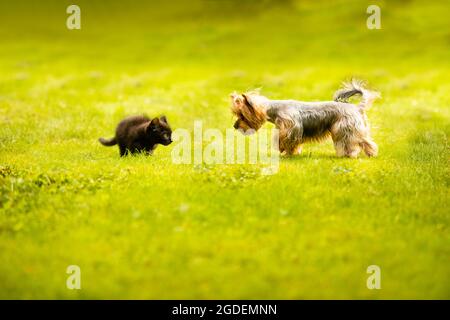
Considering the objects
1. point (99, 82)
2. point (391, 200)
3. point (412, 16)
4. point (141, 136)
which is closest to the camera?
point (391, 200)

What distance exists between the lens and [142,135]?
15.2 m

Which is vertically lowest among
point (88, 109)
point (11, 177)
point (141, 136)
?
point (11, 177)

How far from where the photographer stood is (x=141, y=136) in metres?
15.2

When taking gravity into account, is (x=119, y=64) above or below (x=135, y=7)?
below

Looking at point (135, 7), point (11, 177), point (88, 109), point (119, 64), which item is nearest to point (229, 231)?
point (11, 177)

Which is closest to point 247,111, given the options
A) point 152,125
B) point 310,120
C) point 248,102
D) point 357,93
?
point 248,102

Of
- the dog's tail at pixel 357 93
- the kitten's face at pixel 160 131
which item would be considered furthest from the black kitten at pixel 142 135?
the dog's tail at pixel 357 93

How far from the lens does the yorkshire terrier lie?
14062 mm

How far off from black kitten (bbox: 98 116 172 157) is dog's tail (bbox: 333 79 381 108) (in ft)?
15.1

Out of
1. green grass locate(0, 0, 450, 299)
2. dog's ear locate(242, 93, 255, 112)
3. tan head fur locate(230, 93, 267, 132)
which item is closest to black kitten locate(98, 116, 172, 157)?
green grass locate(0, 0, 450, 299)

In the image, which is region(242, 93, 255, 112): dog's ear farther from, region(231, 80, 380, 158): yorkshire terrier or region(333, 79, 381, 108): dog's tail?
region(333, 79, 381, 108): dog's tail

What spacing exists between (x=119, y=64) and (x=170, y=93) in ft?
57.0

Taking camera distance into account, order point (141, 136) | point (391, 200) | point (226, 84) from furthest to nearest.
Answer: point (226, 84) < point (141, 136) < point (391, 200)

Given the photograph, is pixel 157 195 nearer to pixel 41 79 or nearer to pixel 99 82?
pixel 99 82
